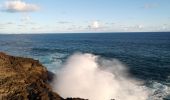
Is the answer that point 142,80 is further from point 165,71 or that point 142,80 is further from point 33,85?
point 33,85

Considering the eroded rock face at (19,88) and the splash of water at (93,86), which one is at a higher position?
the eroded rock face at (19,88)

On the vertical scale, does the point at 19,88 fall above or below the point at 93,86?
above

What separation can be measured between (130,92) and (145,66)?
21.2m

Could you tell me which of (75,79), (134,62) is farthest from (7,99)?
(134,62)

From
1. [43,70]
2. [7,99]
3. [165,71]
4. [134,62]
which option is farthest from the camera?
[134,62]

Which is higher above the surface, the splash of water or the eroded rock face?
the eroded rock face

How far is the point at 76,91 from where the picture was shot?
2864 centimetres

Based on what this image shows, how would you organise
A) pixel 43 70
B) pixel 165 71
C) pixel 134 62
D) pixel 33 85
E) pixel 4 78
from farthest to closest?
pixel 134 62, pixel 165 71, pixel 43 70, pixel 4 78, pixel 33 85

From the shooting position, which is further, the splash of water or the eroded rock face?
the splash of water

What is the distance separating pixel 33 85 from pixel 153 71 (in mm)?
31207

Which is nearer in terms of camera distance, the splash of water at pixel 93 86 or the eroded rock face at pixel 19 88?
the eroded rock face at pixel 19 88

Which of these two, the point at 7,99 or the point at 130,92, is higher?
the point at 7,99

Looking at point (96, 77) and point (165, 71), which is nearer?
point (96, 77)

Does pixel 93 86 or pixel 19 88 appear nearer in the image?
pixel 19 88
